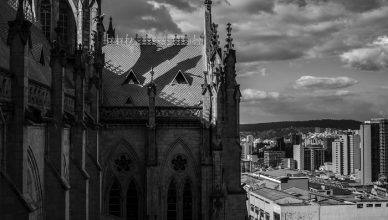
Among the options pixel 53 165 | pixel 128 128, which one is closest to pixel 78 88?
pixel 53 165

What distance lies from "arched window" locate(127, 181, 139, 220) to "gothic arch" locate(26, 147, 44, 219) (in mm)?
17688

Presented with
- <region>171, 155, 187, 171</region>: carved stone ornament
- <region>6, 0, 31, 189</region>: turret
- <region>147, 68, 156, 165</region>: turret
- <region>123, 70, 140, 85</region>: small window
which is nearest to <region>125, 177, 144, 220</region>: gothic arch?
<region>147, 68, 156, 165</region>: turret

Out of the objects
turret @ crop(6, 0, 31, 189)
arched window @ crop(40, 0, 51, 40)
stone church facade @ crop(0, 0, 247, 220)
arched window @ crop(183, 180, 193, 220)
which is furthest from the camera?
arched window @ crop(183, 180, 193, 220)

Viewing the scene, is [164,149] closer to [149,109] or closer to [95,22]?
[149,109]

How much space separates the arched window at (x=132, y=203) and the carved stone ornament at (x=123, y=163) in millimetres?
1288

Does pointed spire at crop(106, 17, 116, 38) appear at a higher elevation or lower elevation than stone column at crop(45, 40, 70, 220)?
higher

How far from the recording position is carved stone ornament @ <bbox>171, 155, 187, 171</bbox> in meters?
42.6

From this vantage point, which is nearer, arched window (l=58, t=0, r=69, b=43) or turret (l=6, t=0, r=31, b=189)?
turret (l=6, t=0, r=31, b=189)

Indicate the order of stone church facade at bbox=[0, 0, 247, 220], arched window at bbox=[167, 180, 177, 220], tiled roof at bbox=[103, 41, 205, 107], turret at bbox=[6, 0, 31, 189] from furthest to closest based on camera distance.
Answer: tiled roof at bbox=[103, 41, 205, 107] → arched window at bbox=[167, 180, 177, 220] → stone church facade at bbox=[0, 0, 247, 220] → turret at bbox=[6, 0, 31, 189]

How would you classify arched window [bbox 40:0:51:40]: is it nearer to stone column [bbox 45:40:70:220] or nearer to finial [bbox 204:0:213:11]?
finial [bbox 204:0:213:11]

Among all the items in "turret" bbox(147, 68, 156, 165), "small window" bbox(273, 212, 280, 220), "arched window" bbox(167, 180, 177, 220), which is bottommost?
"small window" bbox(273, 212, 280, 220)

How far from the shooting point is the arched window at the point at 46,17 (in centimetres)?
4188

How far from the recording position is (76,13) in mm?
43562

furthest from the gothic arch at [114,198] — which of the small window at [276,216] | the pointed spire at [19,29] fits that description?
the small window at [276,216]
